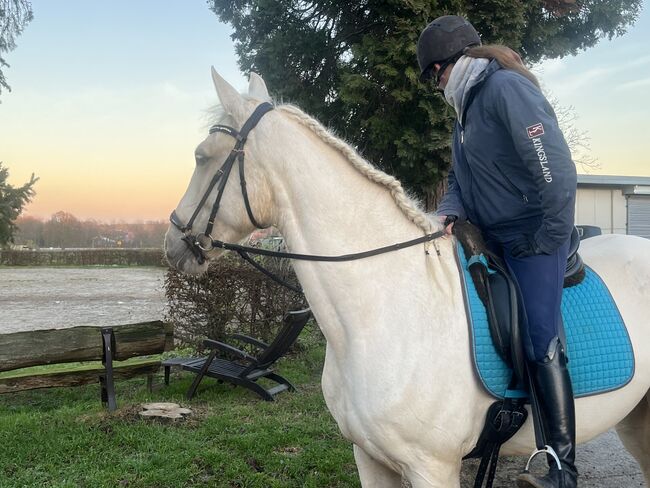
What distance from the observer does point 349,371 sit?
90.3 inches

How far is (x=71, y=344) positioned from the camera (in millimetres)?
6016

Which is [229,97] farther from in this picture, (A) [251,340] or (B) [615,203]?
(B) [615,203]

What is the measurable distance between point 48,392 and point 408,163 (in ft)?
22.0

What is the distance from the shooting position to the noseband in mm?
2422

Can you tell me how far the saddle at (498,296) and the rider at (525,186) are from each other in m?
0.05

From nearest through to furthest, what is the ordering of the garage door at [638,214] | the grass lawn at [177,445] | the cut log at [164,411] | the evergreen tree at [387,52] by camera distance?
1. the grass lawn at [177,445]
2. the cut log at [164,411]
3. the evergreen tree at [387,52]
4. the garage door at [638,214]

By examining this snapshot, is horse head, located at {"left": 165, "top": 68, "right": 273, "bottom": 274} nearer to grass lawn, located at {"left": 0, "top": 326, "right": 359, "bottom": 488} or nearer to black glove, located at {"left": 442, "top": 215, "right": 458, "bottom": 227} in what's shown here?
black glove, located at {"left": 442, "top": 215, "right": 458, "bottom": 227}

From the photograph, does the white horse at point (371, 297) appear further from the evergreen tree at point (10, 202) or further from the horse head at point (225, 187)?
the evergreen tree at point (10, 202)

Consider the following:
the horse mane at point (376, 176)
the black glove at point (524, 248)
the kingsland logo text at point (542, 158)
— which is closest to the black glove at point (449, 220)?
the horse mane at point (376, 176)

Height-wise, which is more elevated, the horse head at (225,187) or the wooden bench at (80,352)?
the horse head at (225,187)

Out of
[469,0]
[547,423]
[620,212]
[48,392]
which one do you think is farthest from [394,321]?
[620,212]

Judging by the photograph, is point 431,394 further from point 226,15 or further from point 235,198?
point 226,15

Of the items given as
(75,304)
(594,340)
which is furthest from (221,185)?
(75,304)

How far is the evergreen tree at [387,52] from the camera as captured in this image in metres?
9.48
